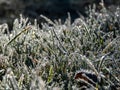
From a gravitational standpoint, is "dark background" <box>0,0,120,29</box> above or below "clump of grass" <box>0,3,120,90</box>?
above

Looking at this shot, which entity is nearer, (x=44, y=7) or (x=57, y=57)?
(x=57, y=57)

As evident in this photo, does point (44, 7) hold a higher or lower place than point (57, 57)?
higher

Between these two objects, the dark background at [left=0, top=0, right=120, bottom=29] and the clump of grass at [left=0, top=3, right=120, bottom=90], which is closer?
the clump of grass at [left=0, top=3, right=120, bottom=90]

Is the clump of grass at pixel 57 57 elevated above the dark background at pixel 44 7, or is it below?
below

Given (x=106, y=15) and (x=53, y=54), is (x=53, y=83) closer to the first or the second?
(x=53, y=54)

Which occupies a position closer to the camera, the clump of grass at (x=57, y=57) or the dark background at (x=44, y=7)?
the clump of grass at (x=57, y=57)

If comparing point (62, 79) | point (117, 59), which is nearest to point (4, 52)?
point (62, 79)
